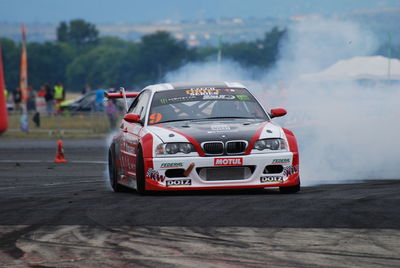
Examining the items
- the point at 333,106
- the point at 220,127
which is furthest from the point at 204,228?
the point at 333,106

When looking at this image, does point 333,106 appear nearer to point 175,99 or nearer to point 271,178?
point 175,99

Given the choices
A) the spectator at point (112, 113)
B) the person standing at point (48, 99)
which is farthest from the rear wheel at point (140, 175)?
the person standing at point (48, 99)

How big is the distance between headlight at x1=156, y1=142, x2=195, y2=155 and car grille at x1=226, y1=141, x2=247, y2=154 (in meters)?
0.39

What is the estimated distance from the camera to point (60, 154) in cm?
2009

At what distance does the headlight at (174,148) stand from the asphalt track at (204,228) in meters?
0.51

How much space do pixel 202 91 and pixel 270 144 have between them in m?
1.51

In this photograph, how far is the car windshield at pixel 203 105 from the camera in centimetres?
1183

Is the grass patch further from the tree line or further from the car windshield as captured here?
the tree line

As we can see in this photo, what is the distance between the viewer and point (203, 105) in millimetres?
11984

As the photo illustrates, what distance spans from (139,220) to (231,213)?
32.5 inches

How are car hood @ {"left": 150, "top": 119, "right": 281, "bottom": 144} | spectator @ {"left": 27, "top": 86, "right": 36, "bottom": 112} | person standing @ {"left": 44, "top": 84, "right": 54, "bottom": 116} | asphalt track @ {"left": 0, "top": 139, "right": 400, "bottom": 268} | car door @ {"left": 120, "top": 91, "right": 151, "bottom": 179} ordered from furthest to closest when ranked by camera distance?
spectator @ {"left": 27, "top": 86, "right": 36, "bottom": 112}
person standing @ {"left": 44, "top": 84, "right": 54, "bottom": 116}
car door @ {"left": 120, "top": 91, "right": 151, "bottom": 179}
car hood @ {"left": 150, "top": 119, "right": 281, "bottom": 144}
asphalt track @ {"left": 0, "top": 139, "right": 400, "bottom": 268}

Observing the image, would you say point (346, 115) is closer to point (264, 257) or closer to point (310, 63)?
point (310, 63)

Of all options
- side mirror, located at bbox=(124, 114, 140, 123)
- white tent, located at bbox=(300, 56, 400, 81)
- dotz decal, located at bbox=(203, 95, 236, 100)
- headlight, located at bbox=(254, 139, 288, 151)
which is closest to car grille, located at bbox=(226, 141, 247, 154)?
headlight, located at bbox=(254, 139, 288, 151)

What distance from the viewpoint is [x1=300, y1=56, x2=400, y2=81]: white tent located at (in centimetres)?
2345
